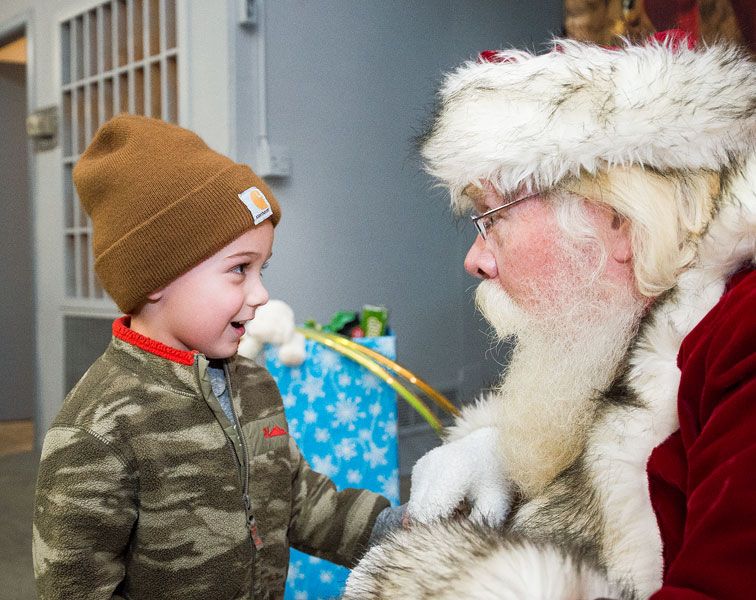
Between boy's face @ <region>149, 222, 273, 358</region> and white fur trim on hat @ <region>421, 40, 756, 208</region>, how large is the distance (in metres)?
0.38

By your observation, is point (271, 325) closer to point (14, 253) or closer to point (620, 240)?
point (620, 240)

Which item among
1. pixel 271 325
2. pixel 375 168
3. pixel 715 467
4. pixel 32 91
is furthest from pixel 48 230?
pixel 715 467

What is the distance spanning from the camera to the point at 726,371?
0.68m

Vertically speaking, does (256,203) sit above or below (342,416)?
above

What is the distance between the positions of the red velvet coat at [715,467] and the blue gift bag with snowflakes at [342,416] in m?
1.51

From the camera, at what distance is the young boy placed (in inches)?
44.8

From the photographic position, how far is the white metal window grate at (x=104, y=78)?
3656mm

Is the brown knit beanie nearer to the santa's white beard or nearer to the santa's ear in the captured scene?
the santa's white beard

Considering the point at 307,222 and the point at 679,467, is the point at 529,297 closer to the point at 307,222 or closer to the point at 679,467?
the point at 679,467

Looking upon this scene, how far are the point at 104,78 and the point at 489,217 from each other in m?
3.51

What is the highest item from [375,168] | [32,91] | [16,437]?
[32,91]

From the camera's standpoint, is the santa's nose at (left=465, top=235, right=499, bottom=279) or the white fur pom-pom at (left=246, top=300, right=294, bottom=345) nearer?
the santa's nose at (left=465, top=235, right=499, bottom=279)

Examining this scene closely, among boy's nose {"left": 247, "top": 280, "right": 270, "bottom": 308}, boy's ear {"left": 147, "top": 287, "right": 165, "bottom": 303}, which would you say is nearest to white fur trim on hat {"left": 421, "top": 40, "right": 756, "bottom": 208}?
boy's nose {"left": 247, "top": 280, "right": 270, "bottom": 308}

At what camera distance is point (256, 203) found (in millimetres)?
1347
